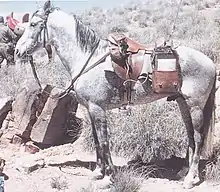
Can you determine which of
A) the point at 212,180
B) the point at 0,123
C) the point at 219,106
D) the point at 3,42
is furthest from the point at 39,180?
the point at 3,42

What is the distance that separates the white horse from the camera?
23.1 ft

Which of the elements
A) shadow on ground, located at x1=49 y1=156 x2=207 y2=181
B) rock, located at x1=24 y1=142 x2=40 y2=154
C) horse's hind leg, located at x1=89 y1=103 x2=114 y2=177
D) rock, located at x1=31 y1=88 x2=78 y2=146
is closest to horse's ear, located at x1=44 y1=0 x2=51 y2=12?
horse's hind leg, located at x1=89 y1=103 x2=114 y2=177

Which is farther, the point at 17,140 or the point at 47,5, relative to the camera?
the point at 17,140

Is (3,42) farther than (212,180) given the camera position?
Yes

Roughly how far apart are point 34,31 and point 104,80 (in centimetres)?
115

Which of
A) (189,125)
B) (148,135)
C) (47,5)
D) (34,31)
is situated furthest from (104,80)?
(148,135)

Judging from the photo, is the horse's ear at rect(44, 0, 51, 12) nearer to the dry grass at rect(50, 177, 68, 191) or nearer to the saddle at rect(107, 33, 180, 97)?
the saddle at rect(107, 33, 180, 97)

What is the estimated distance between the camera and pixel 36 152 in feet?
29.0

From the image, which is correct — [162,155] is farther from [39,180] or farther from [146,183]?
[39,180]

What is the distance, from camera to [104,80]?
23.1ft

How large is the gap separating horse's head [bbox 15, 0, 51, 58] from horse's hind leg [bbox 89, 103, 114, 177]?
3.69ft

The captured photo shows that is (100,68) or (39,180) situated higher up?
(100,68)

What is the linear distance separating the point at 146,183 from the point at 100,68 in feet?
5.40

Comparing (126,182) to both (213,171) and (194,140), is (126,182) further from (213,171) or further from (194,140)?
(213,171)
